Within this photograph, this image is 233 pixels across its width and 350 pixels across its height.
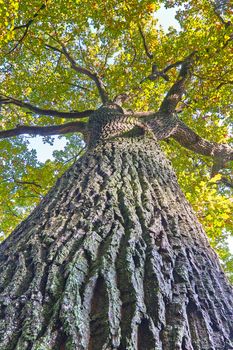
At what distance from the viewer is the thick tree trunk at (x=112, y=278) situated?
3.78ft

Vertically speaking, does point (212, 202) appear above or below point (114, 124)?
below

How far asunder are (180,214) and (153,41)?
734 centimetres

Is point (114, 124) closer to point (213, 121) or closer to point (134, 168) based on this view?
point (134, 168)

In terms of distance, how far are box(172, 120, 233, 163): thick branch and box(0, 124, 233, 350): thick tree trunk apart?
12.3ft

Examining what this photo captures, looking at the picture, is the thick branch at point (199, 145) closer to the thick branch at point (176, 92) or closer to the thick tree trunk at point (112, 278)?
the thick branch at point (176, 92)

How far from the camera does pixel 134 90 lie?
792cm

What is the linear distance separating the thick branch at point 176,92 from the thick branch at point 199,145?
37 centimetres

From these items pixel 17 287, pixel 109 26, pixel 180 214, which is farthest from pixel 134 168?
pixel 109 26

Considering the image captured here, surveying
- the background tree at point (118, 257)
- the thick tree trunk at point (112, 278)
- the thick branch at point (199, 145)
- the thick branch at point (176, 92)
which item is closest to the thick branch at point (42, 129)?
the background tree at point (118, 257)

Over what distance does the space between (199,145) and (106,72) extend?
3.72 m

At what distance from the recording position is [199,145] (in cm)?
624

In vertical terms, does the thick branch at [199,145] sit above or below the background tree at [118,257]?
above

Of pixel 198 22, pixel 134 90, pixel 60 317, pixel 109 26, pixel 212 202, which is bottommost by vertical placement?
pixel 60 317

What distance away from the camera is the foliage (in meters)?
6.44
